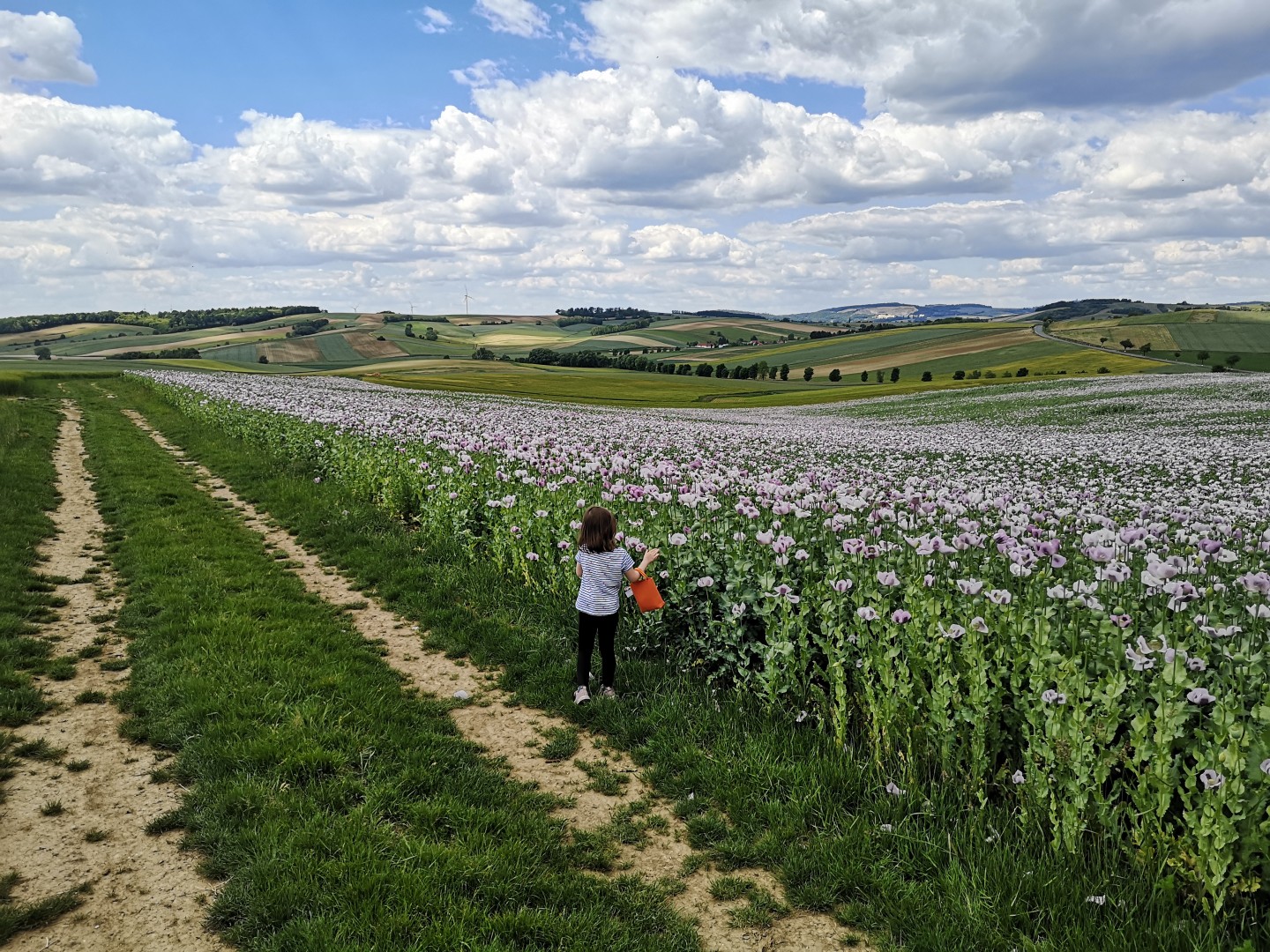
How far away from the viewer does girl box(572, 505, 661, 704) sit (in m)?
6.74

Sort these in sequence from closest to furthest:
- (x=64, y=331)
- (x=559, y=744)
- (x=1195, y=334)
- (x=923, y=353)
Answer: (x=559, y=744) → (x=1195, y=334) → (x=923, y=353) → (x=64, y=331)

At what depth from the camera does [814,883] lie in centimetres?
429

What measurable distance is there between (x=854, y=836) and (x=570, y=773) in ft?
7.45

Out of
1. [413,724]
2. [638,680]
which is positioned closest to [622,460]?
[638,680]

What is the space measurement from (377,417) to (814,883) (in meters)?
17.5

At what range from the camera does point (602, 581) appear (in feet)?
22.2

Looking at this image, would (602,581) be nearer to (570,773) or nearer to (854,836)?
(570,773)

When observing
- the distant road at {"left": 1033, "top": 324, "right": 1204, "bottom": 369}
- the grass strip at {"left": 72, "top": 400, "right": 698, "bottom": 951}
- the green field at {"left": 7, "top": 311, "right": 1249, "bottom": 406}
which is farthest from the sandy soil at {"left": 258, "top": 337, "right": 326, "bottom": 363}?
the grass strip at {"left": 72, "top": 400, "right": 698, "bottom": 951}

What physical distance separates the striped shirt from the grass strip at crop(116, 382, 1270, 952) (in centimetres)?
88

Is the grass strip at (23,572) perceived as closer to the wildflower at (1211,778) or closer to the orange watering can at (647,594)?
the orange watering can at (647,594)

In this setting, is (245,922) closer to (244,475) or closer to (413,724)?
(413,724)

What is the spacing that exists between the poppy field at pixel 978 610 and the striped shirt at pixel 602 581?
2.15ft

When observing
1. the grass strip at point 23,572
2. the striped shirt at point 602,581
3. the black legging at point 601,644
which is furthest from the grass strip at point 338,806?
the striped shirt at point 602,581

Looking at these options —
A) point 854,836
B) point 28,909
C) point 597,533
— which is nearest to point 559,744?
point 597,533
